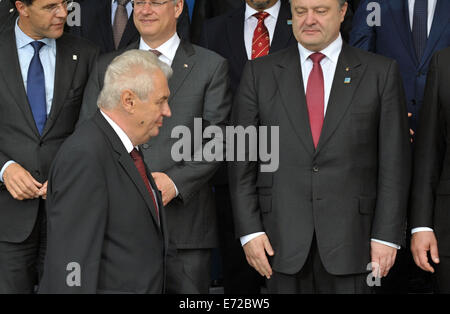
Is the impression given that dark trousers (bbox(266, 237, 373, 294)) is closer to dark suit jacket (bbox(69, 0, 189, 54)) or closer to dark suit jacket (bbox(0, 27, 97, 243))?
dark suit jacket (bbox(0, 27, 97, 243))

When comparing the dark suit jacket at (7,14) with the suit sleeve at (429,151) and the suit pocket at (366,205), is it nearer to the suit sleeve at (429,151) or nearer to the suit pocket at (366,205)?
the suit pocket at (366,205)

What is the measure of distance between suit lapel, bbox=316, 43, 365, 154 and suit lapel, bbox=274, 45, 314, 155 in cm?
8

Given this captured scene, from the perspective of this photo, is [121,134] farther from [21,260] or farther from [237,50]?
[237,50]

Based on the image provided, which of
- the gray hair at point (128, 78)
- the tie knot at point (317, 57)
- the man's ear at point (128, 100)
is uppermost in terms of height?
the tie knot at point (317, 57)

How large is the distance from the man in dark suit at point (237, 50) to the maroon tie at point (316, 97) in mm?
→ 760

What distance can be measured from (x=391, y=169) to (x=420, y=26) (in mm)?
1047

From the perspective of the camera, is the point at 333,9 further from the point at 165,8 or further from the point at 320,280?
the point at 320,280

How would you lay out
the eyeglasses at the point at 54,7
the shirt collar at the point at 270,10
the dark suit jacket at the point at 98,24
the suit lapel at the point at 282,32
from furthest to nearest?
1. the dark suit jacket at the point at 98,24
2. the shirt collar at the point at 270,10
3. the suit lapel at the point at 282,32
4. the eyeglasses at the point at 54,7

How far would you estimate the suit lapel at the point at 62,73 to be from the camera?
4.17 metres

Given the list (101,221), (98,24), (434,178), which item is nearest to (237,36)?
(98,24)

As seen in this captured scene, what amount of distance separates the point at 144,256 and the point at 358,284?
121 cm

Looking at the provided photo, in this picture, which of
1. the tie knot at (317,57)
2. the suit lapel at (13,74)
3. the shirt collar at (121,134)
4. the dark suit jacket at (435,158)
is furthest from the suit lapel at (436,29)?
the suit lapel at (13,74)

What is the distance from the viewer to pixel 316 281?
3766 millimetres

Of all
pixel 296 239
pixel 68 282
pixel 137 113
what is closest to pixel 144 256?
pixel 68 282
